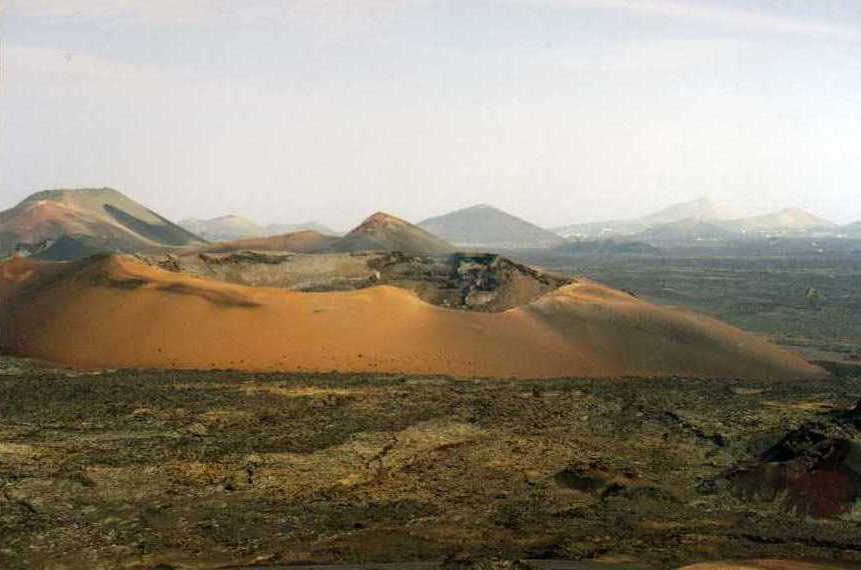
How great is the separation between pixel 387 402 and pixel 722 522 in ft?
28.9

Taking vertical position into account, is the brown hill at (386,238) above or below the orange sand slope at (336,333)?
above

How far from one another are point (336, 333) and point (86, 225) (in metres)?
72.3

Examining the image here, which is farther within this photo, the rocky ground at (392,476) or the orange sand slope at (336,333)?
the orange sand slope at (336,333)

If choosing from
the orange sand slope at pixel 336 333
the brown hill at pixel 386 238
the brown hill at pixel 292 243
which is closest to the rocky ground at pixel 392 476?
the orange sand slope at pixel 336 333

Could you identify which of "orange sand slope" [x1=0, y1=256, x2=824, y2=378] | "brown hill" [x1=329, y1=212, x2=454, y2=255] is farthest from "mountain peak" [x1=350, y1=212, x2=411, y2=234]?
"orange sand slope" [x1=0, y1=256, x2=824, y2=378]

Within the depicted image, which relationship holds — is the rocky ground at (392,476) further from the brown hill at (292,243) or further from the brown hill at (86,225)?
the brown hill at (86,225)

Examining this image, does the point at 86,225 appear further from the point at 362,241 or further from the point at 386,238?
the point at 386,238

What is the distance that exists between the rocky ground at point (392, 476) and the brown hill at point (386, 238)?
56010 millimetres

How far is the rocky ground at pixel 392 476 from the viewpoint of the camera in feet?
38.7

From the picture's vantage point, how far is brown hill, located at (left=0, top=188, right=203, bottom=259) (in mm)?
78062

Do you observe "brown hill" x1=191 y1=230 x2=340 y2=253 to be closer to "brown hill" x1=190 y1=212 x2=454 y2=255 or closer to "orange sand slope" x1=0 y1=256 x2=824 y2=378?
"brown hill" x1=190 y1=212 x2=454 y2=255

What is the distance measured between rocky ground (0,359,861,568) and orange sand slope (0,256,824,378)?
362cm

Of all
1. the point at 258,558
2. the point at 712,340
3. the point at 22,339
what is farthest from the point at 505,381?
the point at 22,339

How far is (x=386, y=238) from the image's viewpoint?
3307 inches
